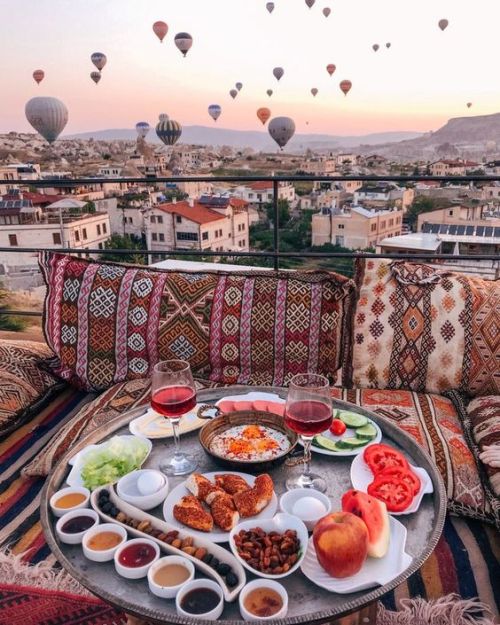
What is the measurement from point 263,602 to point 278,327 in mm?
1472

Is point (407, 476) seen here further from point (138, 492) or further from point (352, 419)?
point (138, 492)

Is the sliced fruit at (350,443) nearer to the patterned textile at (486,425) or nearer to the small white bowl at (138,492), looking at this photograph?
the small white bowl at (138,492)

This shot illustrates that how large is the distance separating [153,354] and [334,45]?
39.5 meters

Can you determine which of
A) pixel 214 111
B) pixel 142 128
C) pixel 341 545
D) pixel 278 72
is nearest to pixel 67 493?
pixel 341 545

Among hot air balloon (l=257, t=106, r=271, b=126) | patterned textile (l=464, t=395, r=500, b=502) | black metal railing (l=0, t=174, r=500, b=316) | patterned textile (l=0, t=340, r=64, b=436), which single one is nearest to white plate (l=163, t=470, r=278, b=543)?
patterned textile (l=464, t=395, r=500, b=502)

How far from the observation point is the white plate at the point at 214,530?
98 centimetres

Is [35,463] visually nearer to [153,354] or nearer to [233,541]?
[153,354]

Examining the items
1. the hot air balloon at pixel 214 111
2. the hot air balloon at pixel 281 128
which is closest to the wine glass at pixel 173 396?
the hot air balloon at pixel 281 128

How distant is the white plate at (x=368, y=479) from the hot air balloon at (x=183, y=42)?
86.8ft

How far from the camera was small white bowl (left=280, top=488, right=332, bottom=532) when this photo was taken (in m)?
1.01

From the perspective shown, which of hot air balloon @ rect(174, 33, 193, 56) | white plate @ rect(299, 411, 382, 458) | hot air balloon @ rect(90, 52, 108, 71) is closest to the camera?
white plate @ rect(299, 411, 382, 458)

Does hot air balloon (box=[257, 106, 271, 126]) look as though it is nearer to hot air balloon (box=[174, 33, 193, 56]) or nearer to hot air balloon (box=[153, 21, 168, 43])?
hot air balloon (box=[174, 33, 193, 56])

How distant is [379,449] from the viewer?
1244 millimetres

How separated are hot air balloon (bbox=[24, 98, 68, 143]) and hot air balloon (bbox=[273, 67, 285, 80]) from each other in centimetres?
1416
